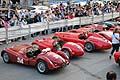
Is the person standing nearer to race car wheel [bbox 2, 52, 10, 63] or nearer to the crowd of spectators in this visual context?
race car wheel [bbox 2, 52, 10, 63]

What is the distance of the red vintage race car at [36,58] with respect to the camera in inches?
Result: 457

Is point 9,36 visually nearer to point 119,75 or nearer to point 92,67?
point 92,67

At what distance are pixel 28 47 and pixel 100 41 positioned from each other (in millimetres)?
4141

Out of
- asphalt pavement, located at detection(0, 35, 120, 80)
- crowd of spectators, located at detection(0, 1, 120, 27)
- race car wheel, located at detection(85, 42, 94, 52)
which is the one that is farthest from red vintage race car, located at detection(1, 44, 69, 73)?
crowd of spectators, located at detection(0, 1, 120, 27)

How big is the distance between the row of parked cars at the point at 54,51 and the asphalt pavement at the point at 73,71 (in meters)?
0.26

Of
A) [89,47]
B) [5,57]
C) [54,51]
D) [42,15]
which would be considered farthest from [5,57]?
[42,15]

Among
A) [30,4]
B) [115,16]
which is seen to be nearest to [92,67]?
[115,16]

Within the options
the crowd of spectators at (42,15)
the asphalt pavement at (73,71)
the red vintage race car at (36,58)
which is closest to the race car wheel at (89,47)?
the asphalt pavement at (73,71)

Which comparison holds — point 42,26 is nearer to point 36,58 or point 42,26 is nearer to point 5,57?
point 5,57

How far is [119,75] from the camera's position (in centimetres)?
1170

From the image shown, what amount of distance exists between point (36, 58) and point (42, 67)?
458mm

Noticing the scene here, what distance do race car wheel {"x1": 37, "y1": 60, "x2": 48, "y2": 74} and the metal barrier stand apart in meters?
6.38

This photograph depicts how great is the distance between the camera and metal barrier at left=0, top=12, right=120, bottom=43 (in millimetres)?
17994

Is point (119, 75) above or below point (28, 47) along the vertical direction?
below
